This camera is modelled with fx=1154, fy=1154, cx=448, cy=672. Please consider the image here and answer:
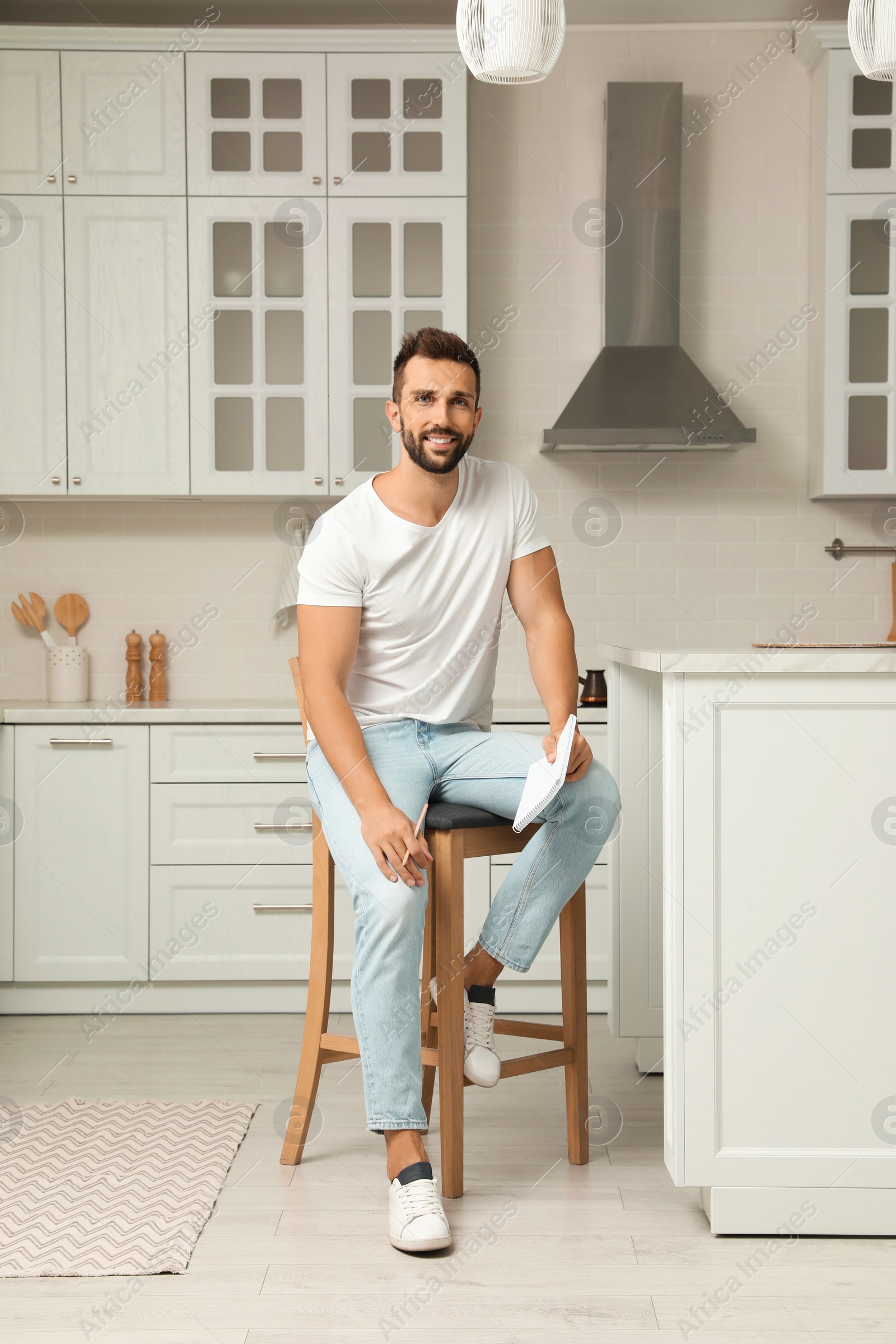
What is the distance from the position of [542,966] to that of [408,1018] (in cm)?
131

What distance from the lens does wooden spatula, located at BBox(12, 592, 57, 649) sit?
11.5 feet

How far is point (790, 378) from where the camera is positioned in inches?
139

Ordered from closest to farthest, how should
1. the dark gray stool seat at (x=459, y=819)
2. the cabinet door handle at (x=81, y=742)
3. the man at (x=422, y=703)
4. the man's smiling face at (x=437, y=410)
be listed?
the man at (x=422, y=703)
the dark gray stool seat at (x=459, y=819)
the man's smiling face at (x=437, y=410)
the cabinet door handle at (x=81, y=742)

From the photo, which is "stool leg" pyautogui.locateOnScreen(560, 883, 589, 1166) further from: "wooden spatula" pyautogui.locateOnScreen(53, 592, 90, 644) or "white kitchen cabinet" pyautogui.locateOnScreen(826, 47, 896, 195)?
"white kitchen cabinet" pyautogui.locateOnScreen(826, 47, 896, 195)

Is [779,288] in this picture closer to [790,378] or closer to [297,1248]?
[790,378]

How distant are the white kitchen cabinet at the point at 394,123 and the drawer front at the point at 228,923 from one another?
6.20 feet

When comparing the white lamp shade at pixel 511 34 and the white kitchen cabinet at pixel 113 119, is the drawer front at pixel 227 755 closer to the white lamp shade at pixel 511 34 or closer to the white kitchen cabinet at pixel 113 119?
the white kitchen cabinet at pixel 113 119

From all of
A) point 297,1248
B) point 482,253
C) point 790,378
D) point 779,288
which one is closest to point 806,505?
point 790,378

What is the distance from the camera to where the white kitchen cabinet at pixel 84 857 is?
117 inches

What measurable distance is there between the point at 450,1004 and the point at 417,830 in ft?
0.92

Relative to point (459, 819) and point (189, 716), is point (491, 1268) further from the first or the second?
point (189, 716)

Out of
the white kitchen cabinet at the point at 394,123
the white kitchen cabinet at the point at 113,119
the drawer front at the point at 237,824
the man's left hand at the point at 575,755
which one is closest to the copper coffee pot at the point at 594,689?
the drawer front at the point at 237,824

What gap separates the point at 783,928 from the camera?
1701 millimetres

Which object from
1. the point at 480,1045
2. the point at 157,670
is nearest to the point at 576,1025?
the point at 480,1045
